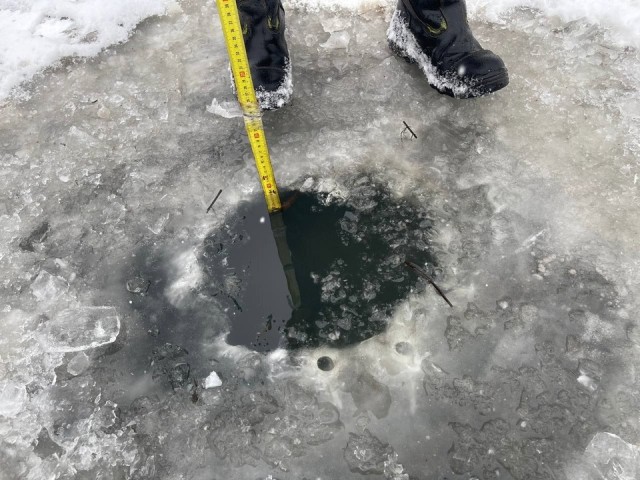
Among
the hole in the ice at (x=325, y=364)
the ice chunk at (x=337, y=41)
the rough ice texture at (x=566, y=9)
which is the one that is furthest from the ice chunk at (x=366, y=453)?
the rough ice texture at (x=566, y=9)

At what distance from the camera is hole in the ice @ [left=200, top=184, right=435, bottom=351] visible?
8.32ft

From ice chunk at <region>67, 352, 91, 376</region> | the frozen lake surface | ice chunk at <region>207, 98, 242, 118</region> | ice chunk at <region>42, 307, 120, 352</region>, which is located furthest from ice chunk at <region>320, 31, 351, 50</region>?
ice chunk at <region>67, 352, 91, 376</region>

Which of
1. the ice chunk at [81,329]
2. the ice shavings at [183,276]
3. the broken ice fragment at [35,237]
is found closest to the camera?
the ice chunk at [81,329]

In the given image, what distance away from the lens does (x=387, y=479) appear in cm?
217

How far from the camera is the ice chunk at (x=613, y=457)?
2162 mm

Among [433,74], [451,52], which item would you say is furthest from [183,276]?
[451,52]

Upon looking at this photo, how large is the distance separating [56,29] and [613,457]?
4307 millimetres

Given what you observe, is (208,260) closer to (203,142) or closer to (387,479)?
(203,142)

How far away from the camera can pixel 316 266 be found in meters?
2.69

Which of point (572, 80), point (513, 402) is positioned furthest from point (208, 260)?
point (572, 80)

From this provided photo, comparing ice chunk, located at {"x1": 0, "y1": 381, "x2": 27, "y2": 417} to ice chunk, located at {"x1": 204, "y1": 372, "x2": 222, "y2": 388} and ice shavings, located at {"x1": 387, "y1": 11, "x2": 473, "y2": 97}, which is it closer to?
ice chunk, located at {"x1": 204, "y1": 372, "x2": 222, "y2": 388}

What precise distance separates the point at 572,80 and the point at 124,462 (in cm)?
346

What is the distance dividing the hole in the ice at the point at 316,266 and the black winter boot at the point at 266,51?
0.69 metres

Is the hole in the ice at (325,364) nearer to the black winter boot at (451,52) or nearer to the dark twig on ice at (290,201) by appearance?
the dark twig on ice at (290,201)
